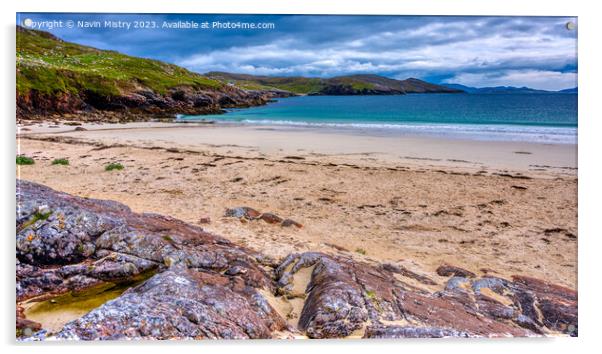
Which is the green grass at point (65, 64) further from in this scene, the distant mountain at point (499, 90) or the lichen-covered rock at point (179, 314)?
the distant mountain at point (499, 90)

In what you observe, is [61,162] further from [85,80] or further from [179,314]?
[179,314]

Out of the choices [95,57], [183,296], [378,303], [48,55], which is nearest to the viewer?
[183,296]

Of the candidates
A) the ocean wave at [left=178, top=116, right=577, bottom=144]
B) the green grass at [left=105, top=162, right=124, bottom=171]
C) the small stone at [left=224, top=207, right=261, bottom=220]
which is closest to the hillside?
the green grass at [left=105, top=162, right=124, bottom=171]

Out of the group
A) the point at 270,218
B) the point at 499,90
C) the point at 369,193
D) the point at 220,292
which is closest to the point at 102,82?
the point at 270,218

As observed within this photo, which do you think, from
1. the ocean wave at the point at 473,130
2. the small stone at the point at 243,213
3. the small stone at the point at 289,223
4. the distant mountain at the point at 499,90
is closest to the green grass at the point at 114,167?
the small stone at the point at 243,213

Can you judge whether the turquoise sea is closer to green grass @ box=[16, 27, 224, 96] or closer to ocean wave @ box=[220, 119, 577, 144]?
ocean wave @ box=[220, 119, 577, 144]

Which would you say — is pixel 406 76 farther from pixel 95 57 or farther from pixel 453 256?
pixel 95 57

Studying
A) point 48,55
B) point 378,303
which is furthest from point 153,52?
point 378,303
